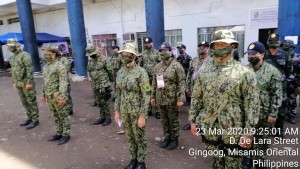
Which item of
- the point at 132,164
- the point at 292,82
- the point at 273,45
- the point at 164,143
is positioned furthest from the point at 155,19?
the point at 132,164

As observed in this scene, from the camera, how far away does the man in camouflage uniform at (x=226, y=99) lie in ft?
7.52

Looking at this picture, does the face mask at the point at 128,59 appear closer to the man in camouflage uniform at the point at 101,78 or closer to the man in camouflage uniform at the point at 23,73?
the man in camouflage uniform at the point at 101,78

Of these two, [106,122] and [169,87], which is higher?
[169,87]

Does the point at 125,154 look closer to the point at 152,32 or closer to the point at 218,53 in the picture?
the point at 218,53

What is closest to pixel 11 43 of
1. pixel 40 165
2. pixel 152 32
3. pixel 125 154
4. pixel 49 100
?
pixel 49 100

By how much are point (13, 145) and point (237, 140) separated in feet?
14.1

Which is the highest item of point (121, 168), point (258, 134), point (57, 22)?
point (57, 22)

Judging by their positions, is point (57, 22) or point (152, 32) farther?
point (57, 22)

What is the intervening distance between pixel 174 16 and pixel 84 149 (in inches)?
329

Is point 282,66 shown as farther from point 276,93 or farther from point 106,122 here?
point 106,122

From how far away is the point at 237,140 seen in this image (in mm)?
2383

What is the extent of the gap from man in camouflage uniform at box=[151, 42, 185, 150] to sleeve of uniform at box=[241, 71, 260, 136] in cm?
162

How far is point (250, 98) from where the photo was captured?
2.28 meters

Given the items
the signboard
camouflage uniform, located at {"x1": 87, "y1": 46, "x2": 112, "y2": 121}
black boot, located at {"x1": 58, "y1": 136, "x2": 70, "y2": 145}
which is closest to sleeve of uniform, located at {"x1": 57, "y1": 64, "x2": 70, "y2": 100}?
black boot, located at {"x1": 58, "y1": 136, "x2": 70, "y2": 145}
